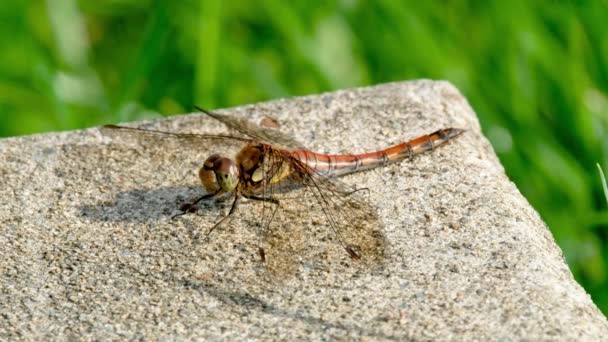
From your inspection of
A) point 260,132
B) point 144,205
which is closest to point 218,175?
point 144,205

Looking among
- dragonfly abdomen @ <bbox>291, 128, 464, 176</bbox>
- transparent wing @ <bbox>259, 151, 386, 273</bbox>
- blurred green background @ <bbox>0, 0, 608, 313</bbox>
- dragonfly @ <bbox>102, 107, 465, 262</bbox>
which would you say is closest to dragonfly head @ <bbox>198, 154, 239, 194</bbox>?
dragonfly @ <bbox>102, 107, 465, 262</bbox>

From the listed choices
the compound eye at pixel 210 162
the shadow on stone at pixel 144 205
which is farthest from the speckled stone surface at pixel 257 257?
the compound eye at pixel 210 162

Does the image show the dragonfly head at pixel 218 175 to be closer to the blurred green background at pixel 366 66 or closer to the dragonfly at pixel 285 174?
the dragonfly at pixel 285 174

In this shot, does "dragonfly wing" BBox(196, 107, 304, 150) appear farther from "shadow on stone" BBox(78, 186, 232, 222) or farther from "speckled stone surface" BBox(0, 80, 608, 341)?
"shadow on stone" BBox(78, 186, 232, 222)

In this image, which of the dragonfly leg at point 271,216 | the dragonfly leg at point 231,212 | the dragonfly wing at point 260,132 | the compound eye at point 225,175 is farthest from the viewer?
the dragonfly wing at point 260,132

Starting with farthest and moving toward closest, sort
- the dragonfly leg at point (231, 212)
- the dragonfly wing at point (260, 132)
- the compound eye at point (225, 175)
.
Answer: the dragonfly wing at point (260, 132) < the compound eye at point (225, 175) < the dragonfly leg at point (231, 212)
